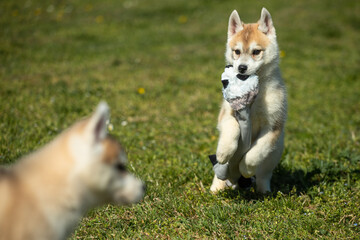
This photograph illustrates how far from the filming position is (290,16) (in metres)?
13.2

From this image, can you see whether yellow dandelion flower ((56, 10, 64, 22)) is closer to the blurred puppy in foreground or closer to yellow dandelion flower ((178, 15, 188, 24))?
yellow dandelion flower ((178, 15, 188, 24))

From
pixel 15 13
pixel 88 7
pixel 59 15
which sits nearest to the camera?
pixel 15 13

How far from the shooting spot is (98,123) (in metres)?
Answer: 2.08

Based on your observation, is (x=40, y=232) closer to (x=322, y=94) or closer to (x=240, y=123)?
(x=240, y=123)

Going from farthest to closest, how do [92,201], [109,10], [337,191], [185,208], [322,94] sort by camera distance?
[109,10]
[322,94]
[337,191]
[185,208]
[92,201]

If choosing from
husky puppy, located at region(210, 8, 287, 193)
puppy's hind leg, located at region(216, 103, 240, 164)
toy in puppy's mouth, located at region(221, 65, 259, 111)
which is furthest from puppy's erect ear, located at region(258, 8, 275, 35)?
puppy's hind leg, located at region(216, 103, 240, 164)

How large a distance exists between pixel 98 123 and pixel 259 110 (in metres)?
1.96

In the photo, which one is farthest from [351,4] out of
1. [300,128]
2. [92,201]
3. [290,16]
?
[92,201]

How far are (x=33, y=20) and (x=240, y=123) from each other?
10.9 m

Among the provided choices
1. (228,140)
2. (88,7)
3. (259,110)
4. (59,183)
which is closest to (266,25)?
(259,110)

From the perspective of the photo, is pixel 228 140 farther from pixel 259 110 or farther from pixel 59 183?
pixel 59 183

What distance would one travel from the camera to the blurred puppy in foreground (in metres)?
1.96

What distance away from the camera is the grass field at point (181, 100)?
11.2ft

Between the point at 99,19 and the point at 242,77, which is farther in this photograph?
the point at 99,19
